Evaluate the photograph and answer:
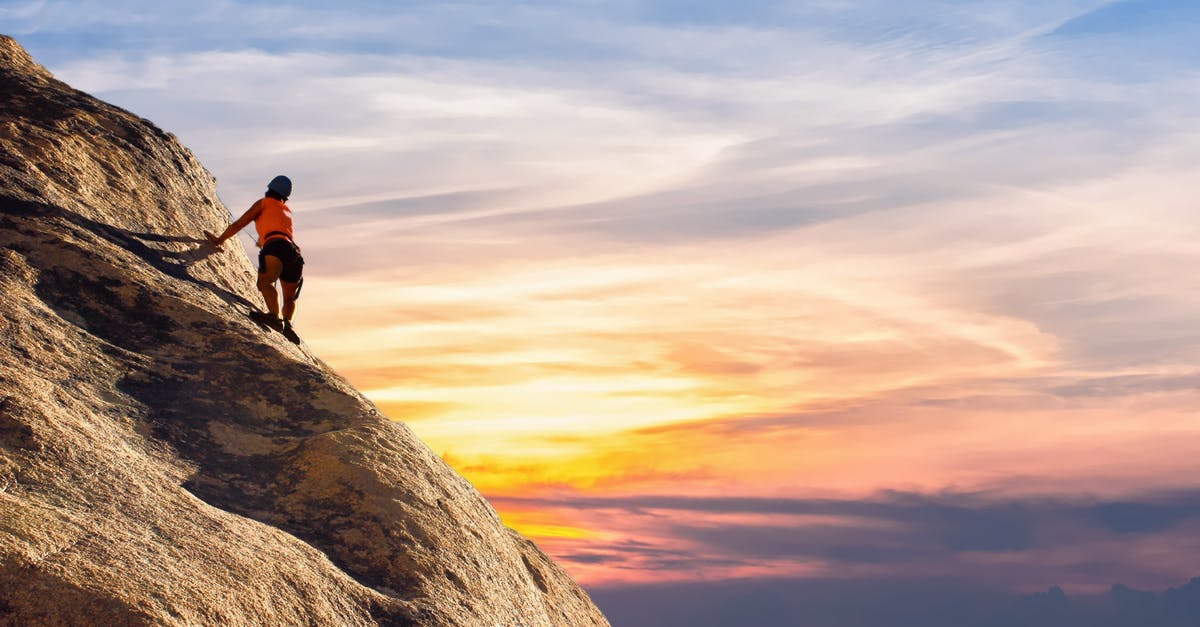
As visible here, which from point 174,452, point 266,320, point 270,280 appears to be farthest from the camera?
point 270,280

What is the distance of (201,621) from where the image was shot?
11078mm

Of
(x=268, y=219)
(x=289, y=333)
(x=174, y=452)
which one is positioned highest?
(x=268, y=219)

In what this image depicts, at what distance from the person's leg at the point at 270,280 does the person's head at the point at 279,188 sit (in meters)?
1.25

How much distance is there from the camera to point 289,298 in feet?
66.4

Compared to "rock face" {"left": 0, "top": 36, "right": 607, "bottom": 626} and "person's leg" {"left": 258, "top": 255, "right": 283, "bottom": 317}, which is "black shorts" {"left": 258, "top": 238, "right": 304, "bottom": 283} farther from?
"rock face" {"left": 0, "top": 36, "right": 607, "bottom": 626}

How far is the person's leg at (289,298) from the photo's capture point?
20.1 metres

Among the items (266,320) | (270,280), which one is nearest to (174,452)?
(266,320)

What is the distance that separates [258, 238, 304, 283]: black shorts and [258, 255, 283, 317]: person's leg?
0.15 feet

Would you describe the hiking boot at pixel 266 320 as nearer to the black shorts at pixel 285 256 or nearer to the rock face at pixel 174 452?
the rock face at pixel 174 452

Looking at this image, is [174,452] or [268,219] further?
[268,219]

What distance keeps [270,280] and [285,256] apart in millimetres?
512

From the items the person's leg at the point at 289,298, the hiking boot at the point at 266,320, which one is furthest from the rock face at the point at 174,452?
the person's leg at the point at 289,298

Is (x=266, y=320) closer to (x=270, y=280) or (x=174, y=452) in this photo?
(x=270, y=280)

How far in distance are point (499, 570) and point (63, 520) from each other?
646 centimetres
